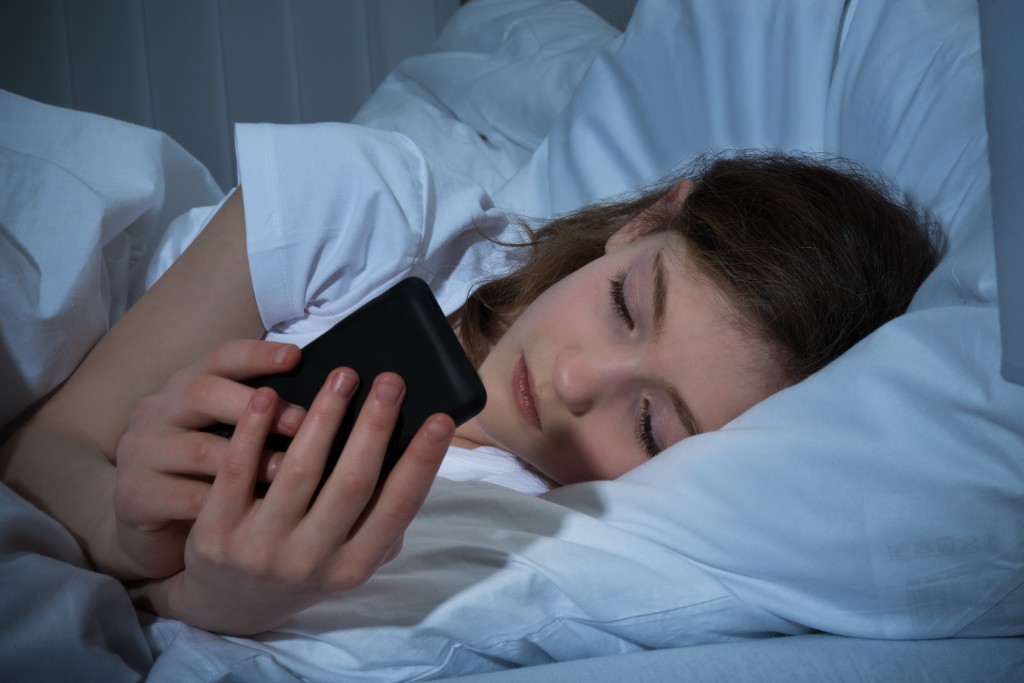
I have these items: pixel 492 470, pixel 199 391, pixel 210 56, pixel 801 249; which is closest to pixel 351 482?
pixel 199 391

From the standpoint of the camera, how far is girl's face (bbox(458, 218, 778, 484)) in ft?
2.17

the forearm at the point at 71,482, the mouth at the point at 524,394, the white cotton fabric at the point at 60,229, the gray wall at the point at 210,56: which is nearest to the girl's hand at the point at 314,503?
the forearm at the point at 71,482

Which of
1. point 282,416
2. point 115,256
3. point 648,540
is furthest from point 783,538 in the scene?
point 115,256

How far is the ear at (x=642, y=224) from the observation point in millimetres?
847

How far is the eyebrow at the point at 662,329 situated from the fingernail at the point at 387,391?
0.96 ft

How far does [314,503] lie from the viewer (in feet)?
1.48

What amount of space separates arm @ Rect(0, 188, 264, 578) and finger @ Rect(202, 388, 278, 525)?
→ 0.63 ft

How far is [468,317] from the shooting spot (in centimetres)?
92

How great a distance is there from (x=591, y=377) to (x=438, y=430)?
0.25 m

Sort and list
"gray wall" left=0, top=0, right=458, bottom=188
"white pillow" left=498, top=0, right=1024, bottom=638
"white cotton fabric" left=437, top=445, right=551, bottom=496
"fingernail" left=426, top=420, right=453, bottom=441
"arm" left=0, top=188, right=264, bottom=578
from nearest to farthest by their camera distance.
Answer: "fingernail" left=426, top=420, right=453, bottom=441, "white pillow" left=498, top=0, right=1024, bottom=638, "arm" left=0, top=188, right=264, bottom=578, "white cotton fabric" left=437, top=445, right=551, bottom=496, "gray wall" left=0, top=0, right=458, bottom=188

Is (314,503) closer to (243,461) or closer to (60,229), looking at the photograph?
(243,461)

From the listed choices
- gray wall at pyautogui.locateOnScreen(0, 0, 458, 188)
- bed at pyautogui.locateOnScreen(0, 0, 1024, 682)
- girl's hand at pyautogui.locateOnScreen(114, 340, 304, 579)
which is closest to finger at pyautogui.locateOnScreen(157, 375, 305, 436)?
girl's hand at pyautogui.locateOnScreen(114, 340, 304, 579)

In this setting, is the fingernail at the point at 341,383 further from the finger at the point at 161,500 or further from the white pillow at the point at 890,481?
the white pillow at the point at 890,481

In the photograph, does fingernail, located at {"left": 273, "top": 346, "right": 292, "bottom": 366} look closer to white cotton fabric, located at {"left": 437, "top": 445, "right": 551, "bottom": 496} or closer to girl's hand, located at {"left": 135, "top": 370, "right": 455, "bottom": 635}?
girl's hand, located at {"left": 135, "top": 370, "right": 455, "bottom": 635}
